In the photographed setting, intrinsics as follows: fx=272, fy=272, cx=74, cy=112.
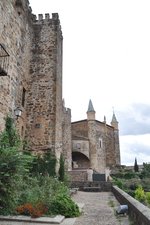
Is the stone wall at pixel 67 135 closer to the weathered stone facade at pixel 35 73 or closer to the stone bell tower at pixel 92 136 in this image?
the stone bell tower at pixel 92 136

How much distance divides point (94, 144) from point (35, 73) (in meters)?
24.1

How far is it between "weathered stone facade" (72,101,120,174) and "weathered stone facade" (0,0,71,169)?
21.4 m

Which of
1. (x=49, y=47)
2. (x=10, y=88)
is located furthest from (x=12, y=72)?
(x=49, y=47)

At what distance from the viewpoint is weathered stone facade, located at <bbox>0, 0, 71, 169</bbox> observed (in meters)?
16.5

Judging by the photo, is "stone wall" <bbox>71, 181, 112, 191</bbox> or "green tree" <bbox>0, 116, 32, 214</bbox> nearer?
"green tree" <bbox>0, 116, 32, 214</bbox>

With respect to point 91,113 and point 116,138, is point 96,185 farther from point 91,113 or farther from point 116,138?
point 116,138

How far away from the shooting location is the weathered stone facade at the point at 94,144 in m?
40.7

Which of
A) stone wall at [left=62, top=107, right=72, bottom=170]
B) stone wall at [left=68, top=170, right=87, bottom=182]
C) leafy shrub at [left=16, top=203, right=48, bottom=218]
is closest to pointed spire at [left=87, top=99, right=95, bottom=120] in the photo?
stone wall at [left=62, top=107, right=72, bottom=170]

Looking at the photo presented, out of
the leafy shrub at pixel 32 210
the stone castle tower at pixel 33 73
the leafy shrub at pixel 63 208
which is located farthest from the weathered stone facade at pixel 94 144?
the leafy shrub at pixel 32 210

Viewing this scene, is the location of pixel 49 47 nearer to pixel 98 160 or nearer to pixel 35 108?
pixel 35 108

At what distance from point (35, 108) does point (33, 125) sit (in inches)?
48.4

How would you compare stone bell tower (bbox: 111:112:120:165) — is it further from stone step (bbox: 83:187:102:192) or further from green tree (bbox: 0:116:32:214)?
green tree (bbox: 0:116:32:214)

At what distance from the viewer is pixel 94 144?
138ft

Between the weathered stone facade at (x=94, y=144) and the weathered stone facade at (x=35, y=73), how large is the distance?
21378mm
